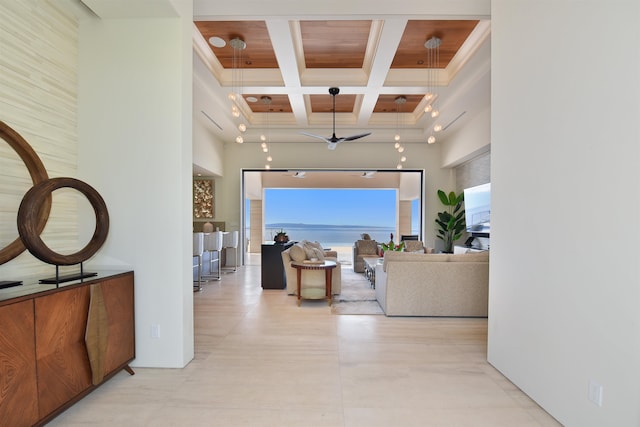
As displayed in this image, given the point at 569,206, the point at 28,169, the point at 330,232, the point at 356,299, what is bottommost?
the point at 356,299

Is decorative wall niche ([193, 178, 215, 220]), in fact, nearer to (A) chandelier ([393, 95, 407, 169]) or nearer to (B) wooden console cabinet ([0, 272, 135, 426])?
(A) chandelier ([393, 95, 407, 169])

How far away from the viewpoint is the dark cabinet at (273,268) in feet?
20.1

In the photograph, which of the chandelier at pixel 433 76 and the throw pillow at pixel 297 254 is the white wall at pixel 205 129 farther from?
the chandelier at pixel 433 76

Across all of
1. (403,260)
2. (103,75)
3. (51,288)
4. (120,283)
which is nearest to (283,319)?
(403,260)

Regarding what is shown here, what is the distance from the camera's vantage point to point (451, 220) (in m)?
8.20

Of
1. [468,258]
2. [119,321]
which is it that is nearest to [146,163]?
[119,321]

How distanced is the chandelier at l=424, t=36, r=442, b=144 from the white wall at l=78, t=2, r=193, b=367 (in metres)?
3.36

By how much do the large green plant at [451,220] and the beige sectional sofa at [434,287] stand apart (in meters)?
4.02

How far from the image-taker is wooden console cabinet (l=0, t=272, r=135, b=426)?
5.88ft

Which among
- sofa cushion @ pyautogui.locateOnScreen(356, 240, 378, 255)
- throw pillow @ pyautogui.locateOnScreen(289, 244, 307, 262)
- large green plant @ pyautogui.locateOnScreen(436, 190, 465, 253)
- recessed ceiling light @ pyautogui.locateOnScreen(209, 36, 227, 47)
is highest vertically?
recessed ceiling light @ pyautogui.locateOnScreen(209, 36, 227, 47)

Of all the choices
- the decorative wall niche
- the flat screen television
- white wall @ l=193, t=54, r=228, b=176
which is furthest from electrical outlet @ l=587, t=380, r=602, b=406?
the decorative wall niche

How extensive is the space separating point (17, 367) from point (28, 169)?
1.41 m

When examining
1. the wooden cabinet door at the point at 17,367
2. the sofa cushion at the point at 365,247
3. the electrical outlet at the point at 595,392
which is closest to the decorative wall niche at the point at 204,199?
the sofa cushion at the point at 365,247

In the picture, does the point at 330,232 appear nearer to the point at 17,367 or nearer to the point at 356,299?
the point at 356,299
